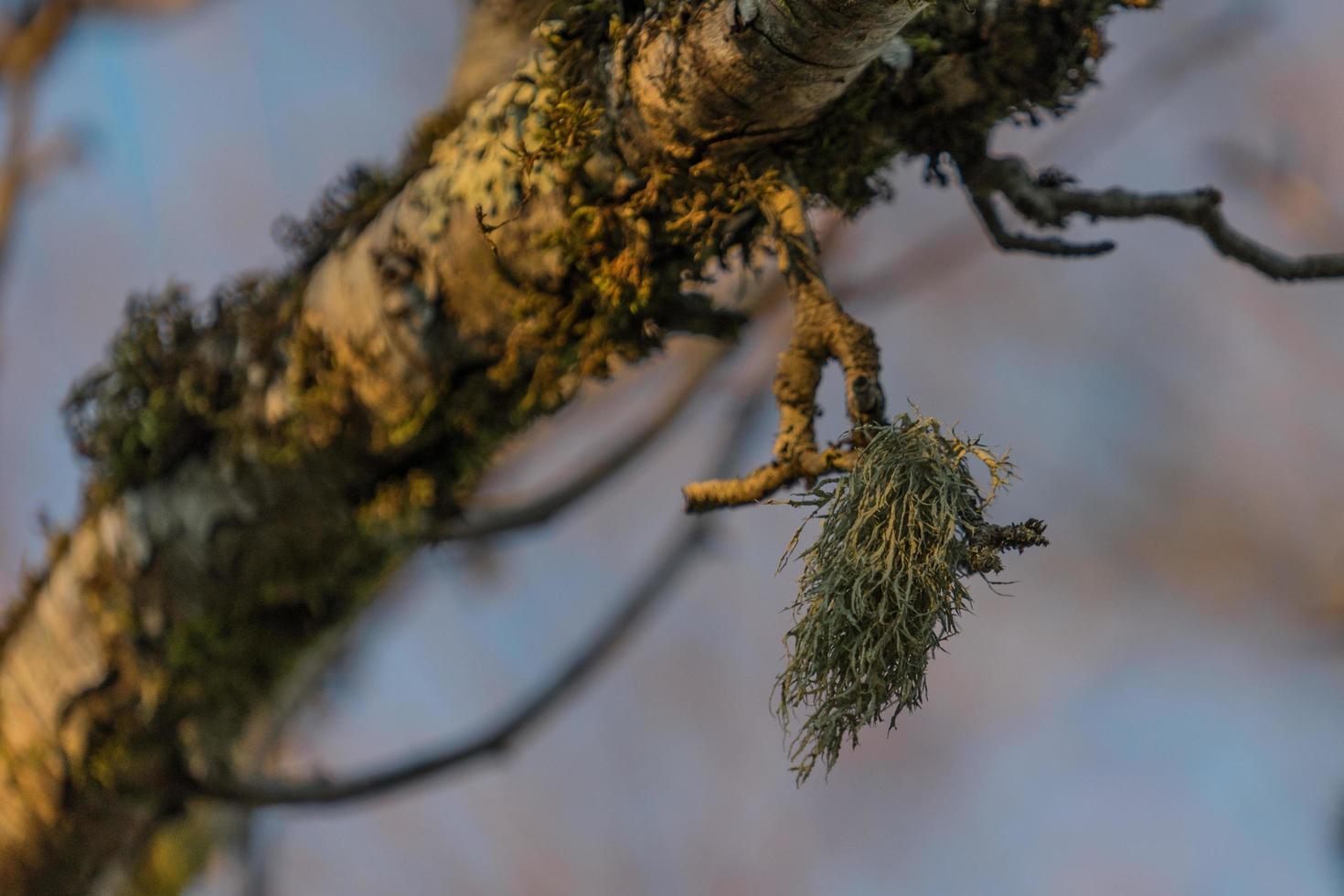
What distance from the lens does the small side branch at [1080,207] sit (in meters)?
1.02

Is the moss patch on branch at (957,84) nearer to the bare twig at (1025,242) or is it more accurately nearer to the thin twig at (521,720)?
the bare twig at (1025,242)

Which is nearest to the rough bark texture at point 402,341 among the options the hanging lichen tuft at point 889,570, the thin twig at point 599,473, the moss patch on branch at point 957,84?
the moss patch on branch at point 957,84

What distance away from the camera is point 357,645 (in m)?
2.96

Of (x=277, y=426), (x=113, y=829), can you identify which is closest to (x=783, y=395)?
(x=277, y=426)

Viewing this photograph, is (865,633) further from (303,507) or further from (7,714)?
(7,714)

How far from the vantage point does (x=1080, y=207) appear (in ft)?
3.46

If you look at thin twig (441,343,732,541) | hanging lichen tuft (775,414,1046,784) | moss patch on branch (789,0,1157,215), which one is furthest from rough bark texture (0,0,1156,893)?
thin twig (441,343,732,541)

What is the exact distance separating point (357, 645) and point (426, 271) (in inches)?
80.0

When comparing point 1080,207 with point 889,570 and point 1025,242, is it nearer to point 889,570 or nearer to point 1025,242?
point 1025,242

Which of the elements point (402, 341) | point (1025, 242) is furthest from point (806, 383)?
point (402, 341)

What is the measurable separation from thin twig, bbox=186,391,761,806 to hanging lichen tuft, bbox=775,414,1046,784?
1050mm

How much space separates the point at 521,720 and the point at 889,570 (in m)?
1.29

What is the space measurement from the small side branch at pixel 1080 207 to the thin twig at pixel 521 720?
0.85 metres

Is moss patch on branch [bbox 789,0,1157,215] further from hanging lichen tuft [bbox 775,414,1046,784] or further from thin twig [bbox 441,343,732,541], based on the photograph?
thin twig [bbox 441,343,732,541]
